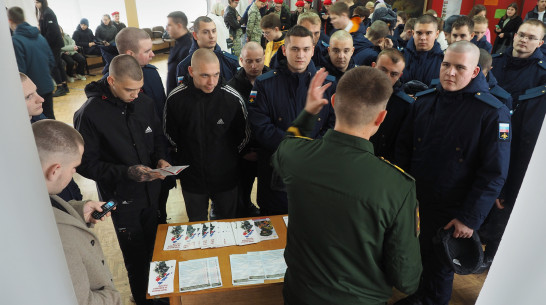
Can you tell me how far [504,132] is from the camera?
80.3 inches

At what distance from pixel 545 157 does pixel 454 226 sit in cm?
185

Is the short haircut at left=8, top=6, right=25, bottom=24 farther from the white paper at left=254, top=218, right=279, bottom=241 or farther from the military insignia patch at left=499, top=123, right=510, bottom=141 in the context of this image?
the military insignia patch at left=499, top=123, right=510, bottom=141

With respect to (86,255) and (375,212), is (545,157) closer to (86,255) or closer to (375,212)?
(375,212)

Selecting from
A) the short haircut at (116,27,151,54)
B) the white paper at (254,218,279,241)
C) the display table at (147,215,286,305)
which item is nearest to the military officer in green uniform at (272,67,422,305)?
the display table at (147,215,286,305)

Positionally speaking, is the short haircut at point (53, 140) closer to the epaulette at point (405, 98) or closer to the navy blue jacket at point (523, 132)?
the epaulette at point (405, 98)

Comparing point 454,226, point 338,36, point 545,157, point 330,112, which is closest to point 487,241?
point 454,226

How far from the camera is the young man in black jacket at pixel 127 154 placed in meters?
2.21

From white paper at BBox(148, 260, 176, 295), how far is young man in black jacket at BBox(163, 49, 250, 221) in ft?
2.82

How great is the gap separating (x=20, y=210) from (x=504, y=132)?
224 cm

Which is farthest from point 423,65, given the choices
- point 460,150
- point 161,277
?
point 161,277

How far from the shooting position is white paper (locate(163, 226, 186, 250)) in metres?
2.11

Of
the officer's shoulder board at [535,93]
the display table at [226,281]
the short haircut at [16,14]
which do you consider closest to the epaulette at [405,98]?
the officer's shoulder board at [535,93]

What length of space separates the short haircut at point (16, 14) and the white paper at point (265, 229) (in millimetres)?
4679

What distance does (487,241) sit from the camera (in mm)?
3105
